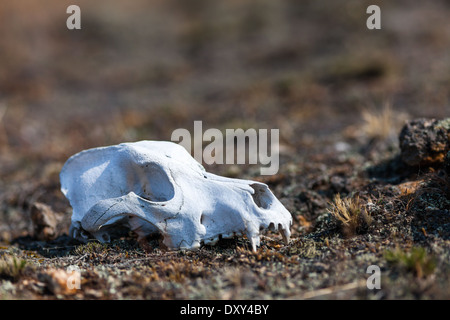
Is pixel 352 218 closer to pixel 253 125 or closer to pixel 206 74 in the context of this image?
pixel 253 125

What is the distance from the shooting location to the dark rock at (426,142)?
535 cm

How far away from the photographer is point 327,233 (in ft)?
15.4

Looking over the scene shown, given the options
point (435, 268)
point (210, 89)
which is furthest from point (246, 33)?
point (435, 268)

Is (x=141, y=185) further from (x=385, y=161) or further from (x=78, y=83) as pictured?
(x=78, y=83)

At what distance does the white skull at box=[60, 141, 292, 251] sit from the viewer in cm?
428

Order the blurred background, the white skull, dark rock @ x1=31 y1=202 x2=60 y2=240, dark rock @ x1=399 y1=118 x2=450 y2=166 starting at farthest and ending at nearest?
the blurred background → dark rock @ x1=31 y1=202 x2=60 y2=240 → dark rock @ x1=399 y1=118 x2=450 y2=166 → the white skull

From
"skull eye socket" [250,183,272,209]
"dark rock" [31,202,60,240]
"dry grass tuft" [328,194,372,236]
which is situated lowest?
"dark rock" [31,202,60,240]

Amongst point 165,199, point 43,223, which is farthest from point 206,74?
point 165,199

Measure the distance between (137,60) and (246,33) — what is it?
5.06 m

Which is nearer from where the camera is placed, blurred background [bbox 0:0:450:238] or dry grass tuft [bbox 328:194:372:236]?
dry grass tuft [bbox 328:194:372:236]

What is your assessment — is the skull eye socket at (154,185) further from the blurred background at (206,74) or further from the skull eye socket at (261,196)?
the blurred background at (206,74)

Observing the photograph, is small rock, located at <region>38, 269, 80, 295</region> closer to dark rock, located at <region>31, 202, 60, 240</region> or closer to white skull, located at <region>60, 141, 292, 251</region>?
white skull, located at <region>60, 141, 292, 251</region>

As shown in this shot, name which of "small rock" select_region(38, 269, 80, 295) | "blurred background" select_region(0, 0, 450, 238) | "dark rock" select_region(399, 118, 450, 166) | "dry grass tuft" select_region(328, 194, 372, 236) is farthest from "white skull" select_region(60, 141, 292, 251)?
"blurred background" select_region(0, 0, 450, 238)

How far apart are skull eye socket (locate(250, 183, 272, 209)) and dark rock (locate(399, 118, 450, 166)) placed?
2.22 metres
